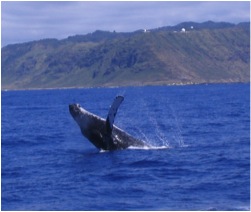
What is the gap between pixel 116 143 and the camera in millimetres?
25453

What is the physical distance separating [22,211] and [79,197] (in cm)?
A: 163

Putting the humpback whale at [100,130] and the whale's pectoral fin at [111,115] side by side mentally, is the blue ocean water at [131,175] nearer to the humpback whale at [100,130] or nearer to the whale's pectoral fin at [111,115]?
the humpback whale at [100,130]

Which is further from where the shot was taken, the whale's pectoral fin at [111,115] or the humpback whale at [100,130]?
the humpback whale at [100,130]

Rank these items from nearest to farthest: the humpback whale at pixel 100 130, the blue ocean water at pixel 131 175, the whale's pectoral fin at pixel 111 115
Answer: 1. the blue ocean water at pixel 131 175
2. the whale's pectoral fin at pixel 111 115
3. the humpback whale at pixel 100 130

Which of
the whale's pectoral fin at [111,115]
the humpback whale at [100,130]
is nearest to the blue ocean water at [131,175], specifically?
the humpback whale at [100,130]

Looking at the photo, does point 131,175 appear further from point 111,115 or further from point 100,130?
point 100,130

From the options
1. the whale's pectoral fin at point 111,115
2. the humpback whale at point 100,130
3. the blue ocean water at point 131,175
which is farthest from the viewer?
the humpback whale at point 100,130

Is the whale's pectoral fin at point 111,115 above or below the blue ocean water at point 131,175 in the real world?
above

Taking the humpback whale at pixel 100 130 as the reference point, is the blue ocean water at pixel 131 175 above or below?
below

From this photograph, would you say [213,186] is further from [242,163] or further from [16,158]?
[16,158]

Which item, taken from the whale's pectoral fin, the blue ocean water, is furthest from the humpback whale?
the blue ocean water

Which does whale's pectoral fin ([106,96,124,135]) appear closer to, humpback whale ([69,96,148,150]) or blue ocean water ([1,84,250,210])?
humpback whale ([69,96,148,150])

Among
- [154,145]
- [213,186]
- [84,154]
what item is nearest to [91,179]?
[213,186]

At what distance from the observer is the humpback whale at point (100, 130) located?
80.7 ft
